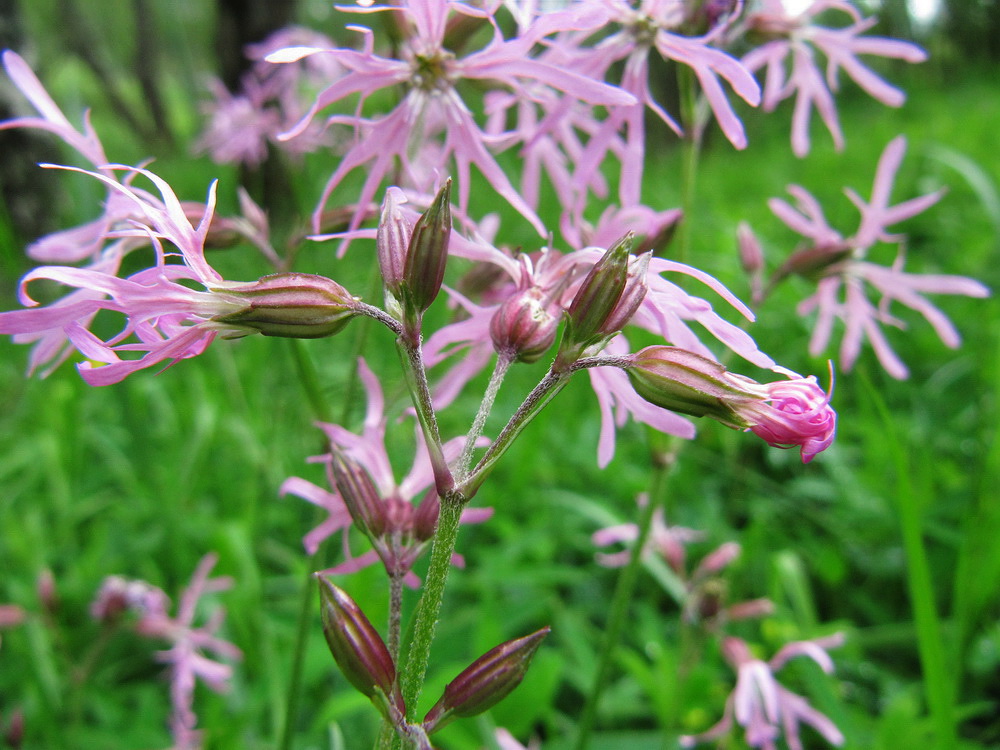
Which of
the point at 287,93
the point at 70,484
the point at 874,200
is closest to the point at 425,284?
the point at 874,200

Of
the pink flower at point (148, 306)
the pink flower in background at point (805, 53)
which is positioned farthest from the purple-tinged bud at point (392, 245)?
the pink flower in background at point (805, 53)

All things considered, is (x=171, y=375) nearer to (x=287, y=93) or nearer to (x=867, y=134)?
(x=287, y=93)

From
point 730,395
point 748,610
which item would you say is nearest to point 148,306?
point 730,395

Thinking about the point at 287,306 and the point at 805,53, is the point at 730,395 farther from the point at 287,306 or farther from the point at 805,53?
the point at 805,53

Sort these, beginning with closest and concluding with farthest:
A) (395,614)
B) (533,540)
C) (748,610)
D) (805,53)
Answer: (395,614)
(805,53)
(748,610)
(533,540)

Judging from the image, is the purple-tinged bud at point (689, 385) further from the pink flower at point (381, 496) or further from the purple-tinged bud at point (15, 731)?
the purple-tinged bud at point (15, 731)

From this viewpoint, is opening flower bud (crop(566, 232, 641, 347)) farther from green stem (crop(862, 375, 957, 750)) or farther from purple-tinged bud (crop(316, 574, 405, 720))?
green stem (crop(862, 375, 957, 750))

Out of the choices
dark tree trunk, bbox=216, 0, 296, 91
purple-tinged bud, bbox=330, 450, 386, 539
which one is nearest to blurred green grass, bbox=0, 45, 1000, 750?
purple-tinged bud, bbox=330, 450, 386, 539
